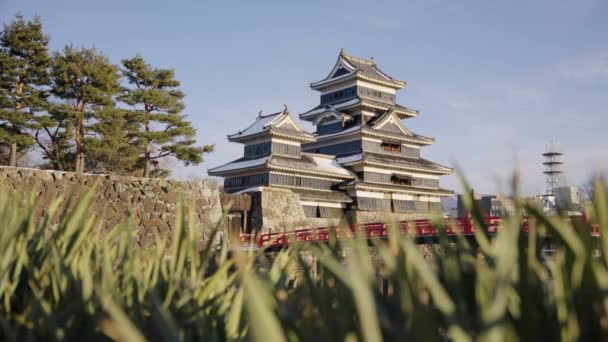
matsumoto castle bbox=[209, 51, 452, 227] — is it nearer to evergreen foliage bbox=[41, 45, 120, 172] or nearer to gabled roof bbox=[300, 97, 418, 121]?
gabled roof bbox=[300, 97, 418, 121]

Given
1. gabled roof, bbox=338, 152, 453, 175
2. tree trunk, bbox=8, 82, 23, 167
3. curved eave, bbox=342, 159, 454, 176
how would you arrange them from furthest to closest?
gabled roof, bbox=338, 152, 453, 175 → curved eave, bbox=342, 159, 454, 176 → tree trunk, bbox=8, 82, 23, 167

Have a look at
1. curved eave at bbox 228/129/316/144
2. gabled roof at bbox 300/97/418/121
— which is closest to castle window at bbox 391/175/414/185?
gabled roof at bbox 300/97/418/121

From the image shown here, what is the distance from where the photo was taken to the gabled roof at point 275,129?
2329cm

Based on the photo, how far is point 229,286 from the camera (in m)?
1.36

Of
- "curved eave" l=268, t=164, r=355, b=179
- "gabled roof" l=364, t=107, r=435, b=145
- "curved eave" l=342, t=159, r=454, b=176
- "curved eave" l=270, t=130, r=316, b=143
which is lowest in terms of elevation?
"curved eave" l=268, t=164, r=355, b=179

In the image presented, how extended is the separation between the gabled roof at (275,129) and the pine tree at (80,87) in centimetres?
597

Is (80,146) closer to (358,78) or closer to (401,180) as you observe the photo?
(358,78)

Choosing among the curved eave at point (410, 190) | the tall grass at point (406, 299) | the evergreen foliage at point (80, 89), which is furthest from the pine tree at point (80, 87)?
the tall grass at point (406, 299)

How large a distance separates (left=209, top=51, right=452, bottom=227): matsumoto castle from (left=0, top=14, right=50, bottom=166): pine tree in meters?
8.15

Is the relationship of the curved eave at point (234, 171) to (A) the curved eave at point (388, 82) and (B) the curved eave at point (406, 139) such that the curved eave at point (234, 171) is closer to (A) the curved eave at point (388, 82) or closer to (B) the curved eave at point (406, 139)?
(B) the curved eave at point (406, 139)

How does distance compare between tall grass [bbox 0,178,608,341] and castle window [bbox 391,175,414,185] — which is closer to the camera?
tall grass [bbox 0,178,608,341]

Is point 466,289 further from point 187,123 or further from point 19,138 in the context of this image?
point 187,123

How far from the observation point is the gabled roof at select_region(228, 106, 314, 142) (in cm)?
2329

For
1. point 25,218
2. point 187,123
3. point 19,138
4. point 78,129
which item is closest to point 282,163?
point 187,123
